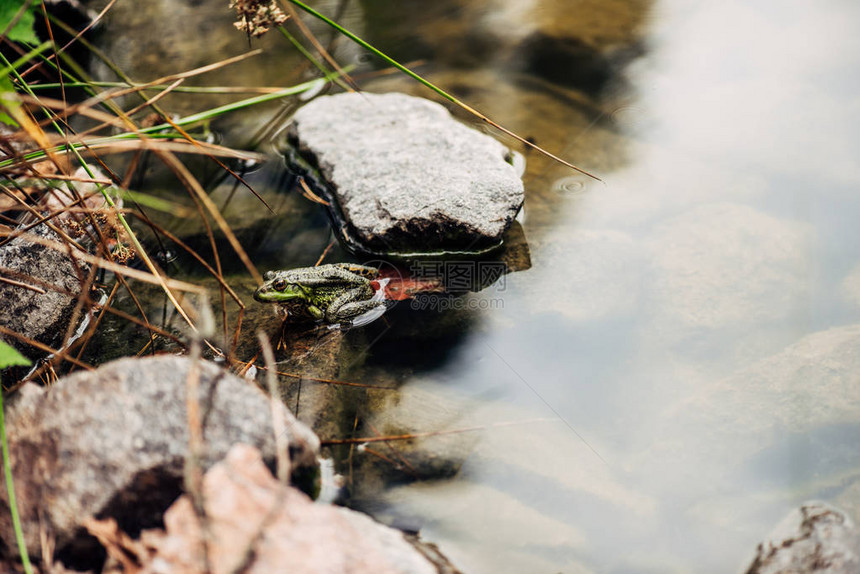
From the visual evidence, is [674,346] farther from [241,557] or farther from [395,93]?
[395,93]

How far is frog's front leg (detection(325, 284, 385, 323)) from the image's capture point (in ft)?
13.1

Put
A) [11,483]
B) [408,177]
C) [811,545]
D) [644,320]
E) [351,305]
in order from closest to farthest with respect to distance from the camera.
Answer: [11,483]
[811,545]
[644,320]
[351,305]
[408,177]

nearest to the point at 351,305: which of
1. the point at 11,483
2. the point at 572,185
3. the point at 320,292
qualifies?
the point at 320,292

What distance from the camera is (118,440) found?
250cm

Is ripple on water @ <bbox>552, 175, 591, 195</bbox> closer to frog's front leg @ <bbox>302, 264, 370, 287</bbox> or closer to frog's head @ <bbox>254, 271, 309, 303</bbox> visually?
frog's front leg @ <bbox>302, 264, 370, 287</bbox>

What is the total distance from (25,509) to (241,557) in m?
1.03

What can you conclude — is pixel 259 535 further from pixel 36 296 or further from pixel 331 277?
pixel 36 296

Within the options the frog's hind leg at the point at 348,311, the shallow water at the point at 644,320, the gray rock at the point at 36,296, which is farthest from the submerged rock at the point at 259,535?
the gray rock at the point at 36,296

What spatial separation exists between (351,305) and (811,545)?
2.91 m

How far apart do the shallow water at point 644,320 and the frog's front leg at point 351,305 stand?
5.9 inches

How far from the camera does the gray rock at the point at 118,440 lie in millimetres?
2451

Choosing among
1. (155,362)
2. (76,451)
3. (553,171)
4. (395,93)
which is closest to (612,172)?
(553,171)

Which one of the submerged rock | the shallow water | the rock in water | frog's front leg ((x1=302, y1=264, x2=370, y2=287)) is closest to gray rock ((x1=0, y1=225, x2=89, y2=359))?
the shallow water

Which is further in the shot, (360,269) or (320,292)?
(360,269)
